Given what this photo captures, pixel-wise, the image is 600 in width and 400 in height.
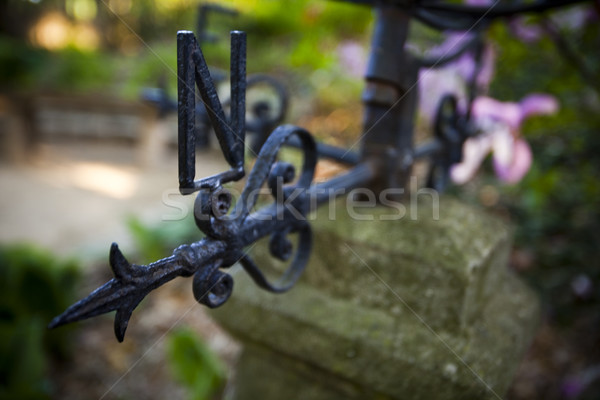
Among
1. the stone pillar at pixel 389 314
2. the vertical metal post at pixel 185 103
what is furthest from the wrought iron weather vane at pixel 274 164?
the stone pillar at pixel 389 314

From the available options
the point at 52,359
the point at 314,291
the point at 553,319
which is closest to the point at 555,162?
the point at 553,319

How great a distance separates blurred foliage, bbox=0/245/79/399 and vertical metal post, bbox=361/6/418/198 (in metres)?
1.35

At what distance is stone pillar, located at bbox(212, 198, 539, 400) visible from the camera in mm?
876

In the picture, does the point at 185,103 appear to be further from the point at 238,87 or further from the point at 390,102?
the point at 390,102

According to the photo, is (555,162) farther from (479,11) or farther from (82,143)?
(82,143)

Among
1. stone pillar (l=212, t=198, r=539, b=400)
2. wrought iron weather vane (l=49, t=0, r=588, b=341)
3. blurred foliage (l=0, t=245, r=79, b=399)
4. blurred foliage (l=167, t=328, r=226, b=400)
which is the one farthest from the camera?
blurred foliage (l=167, t=328, r=226, b=400)

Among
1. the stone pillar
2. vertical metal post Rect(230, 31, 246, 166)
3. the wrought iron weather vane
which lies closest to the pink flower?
the wrought iron weather vane

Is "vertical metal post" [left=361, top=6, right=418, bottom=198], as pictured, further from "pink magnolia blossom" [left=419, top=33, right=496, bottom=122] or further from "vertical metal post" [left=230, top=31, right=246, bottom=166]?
"pink magnolia blossom" [left=419, top=33, right=496, bottom=122]

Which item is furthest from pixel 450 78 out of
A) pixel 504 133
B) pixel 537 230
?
pixel 537 230

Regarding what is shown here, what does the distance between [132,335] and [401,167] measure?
1998mm

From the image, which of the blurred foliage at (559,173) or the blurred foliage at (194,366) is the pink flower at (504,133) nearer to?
the blurred foliage at (559,173)

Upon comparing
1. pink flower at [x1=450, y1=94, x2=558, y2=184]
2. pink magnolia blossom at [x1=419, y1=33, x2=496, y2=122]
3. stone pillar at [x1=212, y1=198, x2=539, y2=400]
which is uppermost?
pink magnolia blossom at [x1=419, y1=33, x2=496, y2=122]

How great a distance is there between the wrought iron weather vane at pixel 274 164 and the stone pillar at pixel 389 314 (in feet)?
0.51

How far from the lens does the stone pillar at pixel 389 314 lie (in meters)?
0.88
